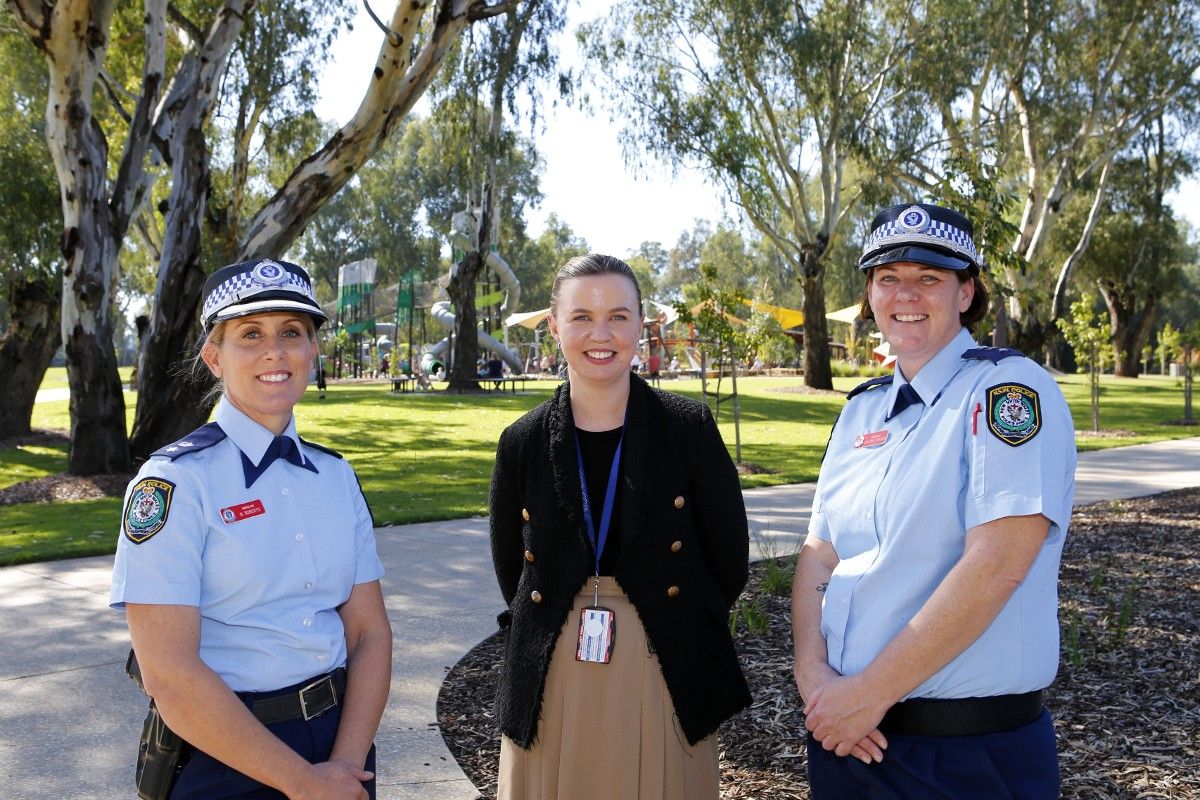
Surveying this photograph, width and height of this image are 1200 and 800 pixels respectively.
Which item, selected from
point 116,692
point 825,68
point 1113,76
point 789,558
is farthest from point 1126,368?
point 116,692

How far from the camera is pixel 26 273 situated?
17.5 m

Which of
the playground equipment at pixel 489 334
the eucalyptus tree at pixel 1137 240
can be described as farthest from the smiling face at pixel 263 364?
the eucalyptus tree at pixel 1137 240

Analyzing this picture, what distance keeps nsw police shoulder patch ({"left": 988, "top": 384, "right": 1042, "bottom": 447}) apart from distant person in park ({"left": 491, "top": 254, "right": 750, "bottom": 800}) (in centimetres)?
74

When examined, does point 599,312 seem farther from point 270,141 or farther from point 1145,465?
point 270,141

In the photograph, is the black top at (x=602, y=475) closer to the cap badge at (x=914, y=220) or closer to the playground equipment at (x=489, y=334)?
the cap badge at (x=914, y=220)

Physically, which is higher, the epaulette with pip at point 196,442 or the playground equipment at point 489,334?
the playground equipment at point 489,334

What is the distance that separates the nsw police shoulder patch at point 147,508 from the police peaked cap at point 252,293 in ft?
1.37

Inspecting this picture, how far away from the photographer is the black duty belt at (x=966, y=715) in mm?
2305

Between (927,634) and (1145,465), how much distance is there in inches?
538

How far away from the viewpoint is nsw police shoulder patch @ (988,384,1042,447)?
2271mm

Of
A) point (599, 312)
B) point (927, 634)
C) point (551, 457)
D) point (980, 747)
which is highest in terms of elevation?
point (599, 312)

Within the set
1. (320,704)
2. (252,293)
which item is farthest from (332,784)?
(252,293)

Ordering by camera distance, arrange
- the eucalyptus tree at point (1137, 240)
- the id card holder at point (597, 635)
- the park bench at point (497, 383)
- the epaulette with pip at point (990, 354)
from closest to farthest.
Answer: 1. the epaulette with pip at point (990, 354)
2. the id card holder at point (597, 635)
3. the park bench at point (497, 383)
4. the eucalyptus tree at point (1137, 240)

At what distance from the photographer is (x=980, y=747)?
2285 mm
